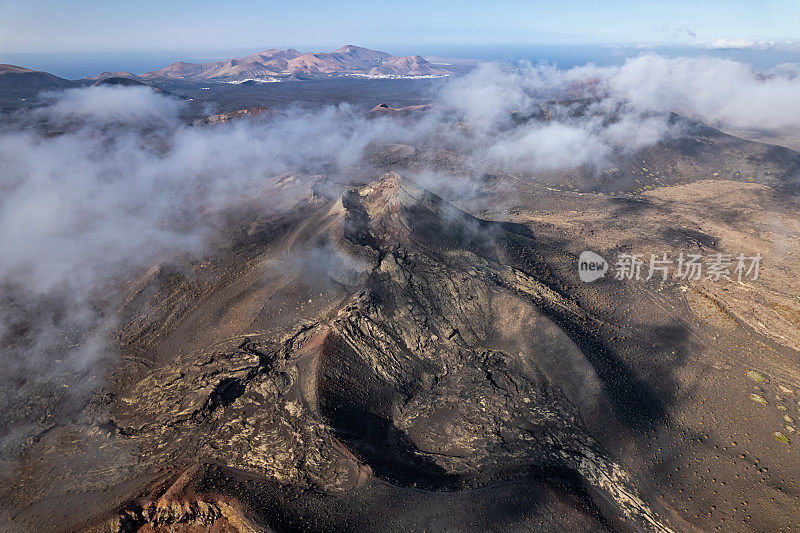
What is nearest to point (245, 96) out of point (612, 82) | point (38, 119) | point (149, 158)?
point (38, 119)

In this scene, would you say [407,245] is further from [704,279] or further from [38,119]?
[38,119]

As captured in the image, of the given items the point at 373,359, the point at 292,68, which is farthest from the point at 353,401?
the point at 292,68

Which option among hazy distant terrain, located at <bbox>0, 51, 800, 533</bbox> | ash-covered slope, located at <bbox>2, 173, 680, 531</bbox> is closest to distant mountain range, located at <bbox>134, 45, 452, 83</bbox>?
hazy distant terrain, located at <bbox>0, 51, 800, 533</bbox>

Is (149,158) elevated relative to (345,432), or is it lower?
elevated

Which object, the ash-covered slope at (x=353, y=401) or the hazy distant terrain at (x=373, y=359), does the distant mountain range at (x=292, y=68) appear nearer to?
the hazy distant terrain at (x=373, y=359)

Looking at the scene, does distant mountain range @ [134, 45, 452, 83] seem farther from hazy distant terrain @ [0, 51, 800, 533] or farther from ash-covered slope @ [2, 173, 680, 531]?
ash-covered slope @ [2, 173, 680, 531]

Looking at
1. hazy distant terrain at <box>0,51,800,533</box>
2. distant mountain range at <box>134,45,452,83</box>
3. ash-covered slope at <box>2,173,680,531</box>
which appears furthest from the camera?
distant mountain range at <box>134,45,452,83</box>

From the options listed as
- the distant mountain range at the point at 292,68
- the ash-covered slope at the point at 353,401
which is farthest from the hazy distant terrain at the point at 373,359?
the distant mountain range at the point at 292,68
